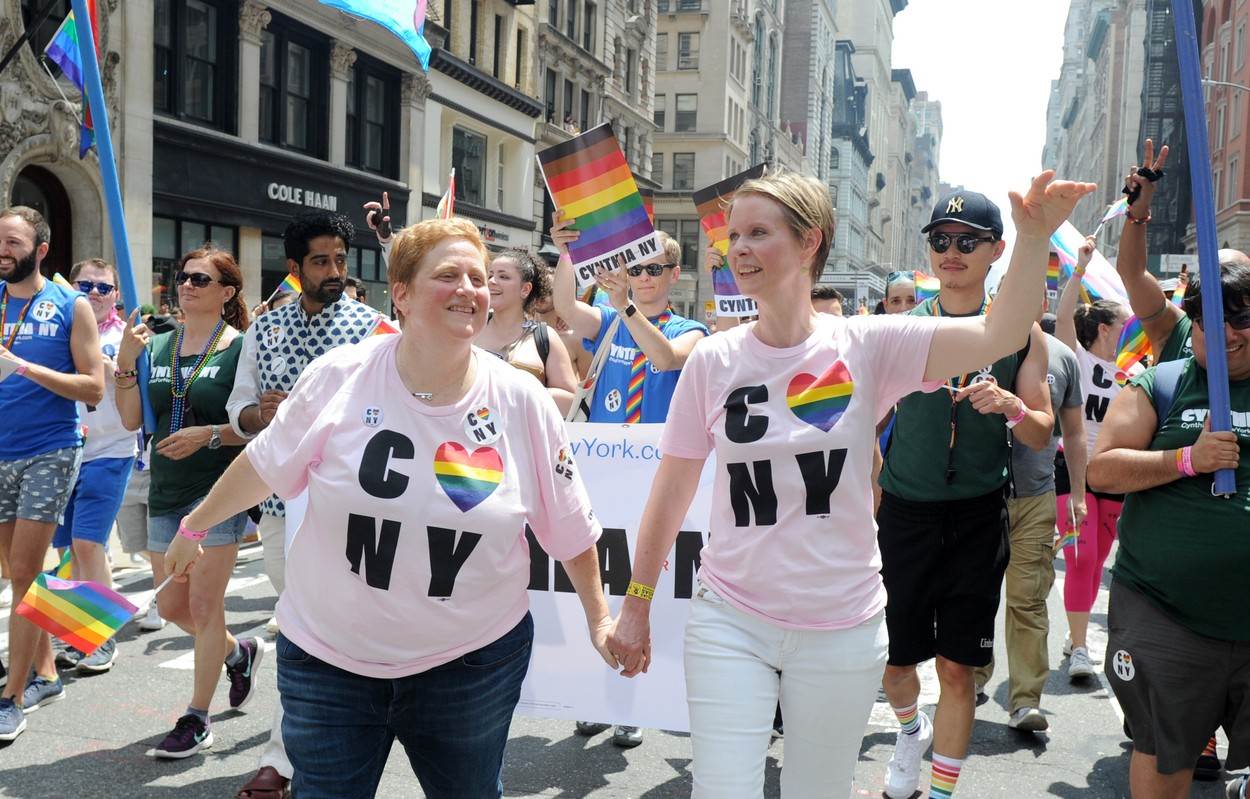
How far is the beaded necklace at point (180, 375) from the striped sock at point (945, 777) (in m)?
3.46

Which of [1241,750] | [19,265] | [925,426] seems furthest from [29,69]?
[1241,750]

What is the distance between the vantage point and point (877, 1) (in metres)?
136

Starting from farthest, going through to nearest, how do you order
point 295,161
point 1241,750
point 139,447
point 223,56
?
point 295,161 → point 223,56 → point 139,447 → point 1241,750

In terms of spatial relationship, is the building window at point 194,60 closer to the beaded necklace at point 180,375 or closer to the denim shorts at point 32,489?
the denim shorts at point 32,489

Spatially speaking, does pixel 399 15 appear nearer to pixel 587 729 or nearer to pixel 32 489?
pixel 32 489

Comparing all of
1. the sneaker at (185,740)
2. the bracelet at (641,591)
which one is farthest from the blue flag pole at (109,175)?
the bracelet at (641,591)

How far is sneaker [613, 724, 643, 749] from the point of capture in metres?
5.23

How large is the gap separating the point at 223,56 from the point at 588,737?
20582mm

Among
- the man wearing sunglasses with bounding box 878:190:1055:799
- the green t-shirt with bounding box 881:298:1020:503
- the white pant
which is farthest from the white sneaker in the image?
the white pant

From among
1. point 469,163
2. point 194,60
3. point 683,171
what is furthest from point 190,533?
point 683,171

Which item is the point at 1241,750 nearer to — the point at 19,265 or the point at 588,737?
the point at 588,737

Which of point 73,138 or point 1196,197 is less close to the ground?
point 73,138

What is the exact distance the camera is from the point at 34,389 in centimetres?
534

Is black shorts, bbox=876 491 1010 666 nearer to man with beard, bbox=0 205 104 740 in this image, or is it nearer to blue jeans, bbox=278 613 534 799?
blue jeans, bbox=278 613 534 799
